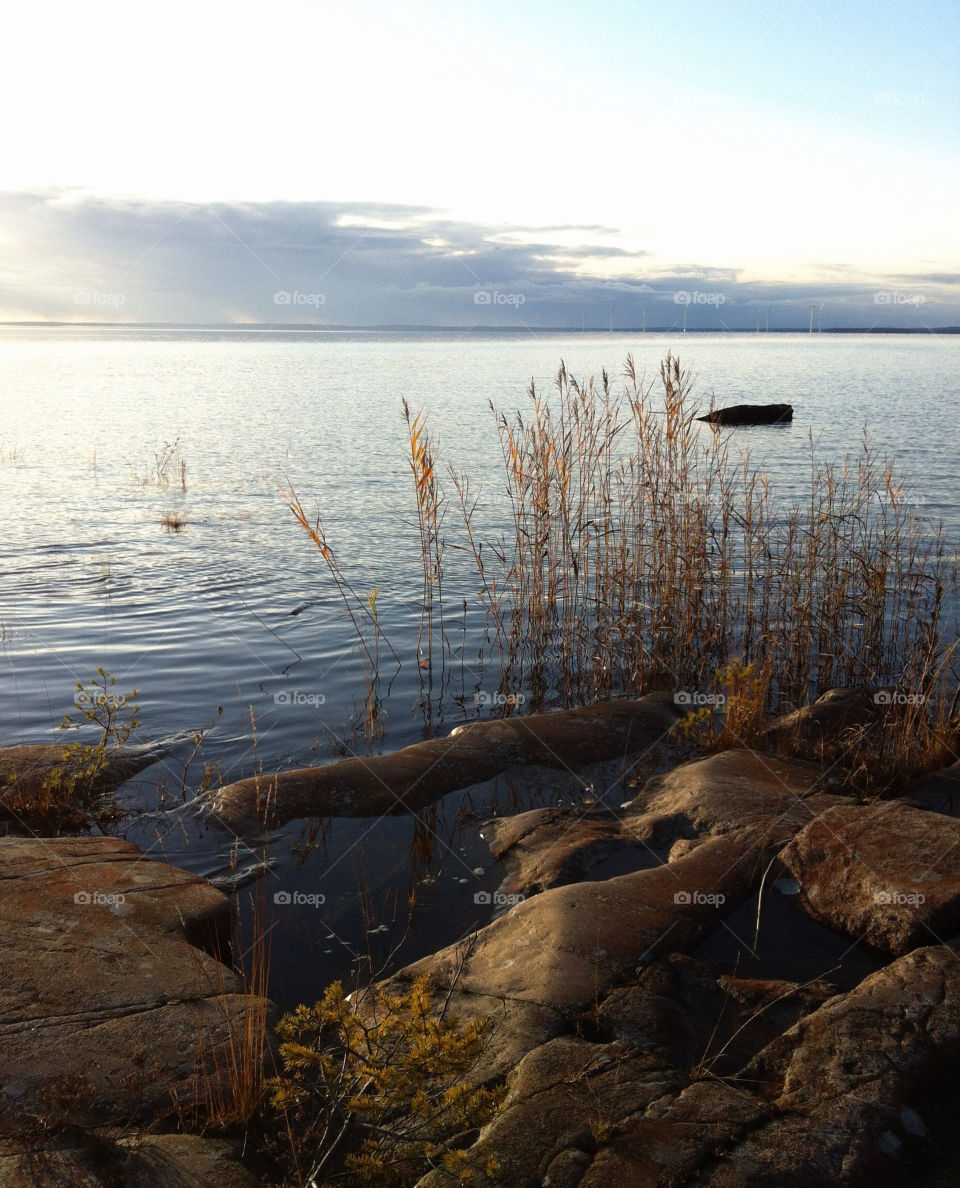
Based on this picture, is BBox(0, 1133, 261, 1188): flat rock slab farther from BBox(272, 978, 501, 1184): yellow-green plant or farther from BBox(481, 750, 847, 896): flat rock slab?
BBox(481, 750, 847, 896): flat rock slab

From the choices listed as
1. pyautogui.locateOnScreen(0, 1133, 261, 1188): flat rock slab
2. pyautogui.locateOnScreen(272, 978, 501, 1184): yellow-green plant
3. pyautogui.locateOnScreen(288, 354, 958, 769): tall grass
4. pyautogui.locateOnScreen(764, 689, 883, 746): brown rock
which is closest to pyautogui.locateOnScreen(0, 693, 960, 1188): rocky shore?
pyautogui.locateOnScreen(0, 1133, 261, 1188): flat rock slab

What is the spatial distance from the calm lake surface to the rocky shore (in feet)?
1.62

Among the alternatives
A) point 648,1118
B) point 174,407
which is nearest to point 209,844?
point 648,1118

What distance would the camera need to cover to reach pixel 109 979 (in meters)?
3.46

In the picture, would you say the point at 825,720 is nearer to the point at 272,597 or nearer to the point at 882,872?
the point at 882,872

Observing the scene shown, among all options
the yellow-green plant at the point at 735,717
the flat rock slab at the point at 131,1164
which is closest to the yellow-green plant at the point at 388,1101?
the flat rock slab at the point at 131,1164

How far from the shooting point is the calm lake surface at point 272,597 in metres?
5.02

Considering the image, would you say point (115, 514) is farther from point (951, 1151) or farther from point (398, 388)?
point (398, 388)

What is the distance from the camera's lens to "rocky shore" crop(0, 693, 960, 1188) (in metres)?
2.61

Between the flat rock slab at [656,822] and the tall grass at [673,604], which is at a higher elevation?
the tall grass at [673,604]

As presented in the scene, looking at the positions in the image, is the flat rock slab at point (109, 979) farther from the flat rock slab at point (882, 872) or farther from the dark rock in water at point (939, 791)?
the dark rock in water at point (939, 791)

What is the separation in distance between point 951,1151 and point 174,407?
33572mm

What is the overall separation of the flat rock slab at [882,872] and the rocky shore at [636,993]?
1 centimetres

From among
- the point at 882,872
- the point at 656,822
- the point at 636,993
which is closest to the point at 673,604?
the point at 656,822
